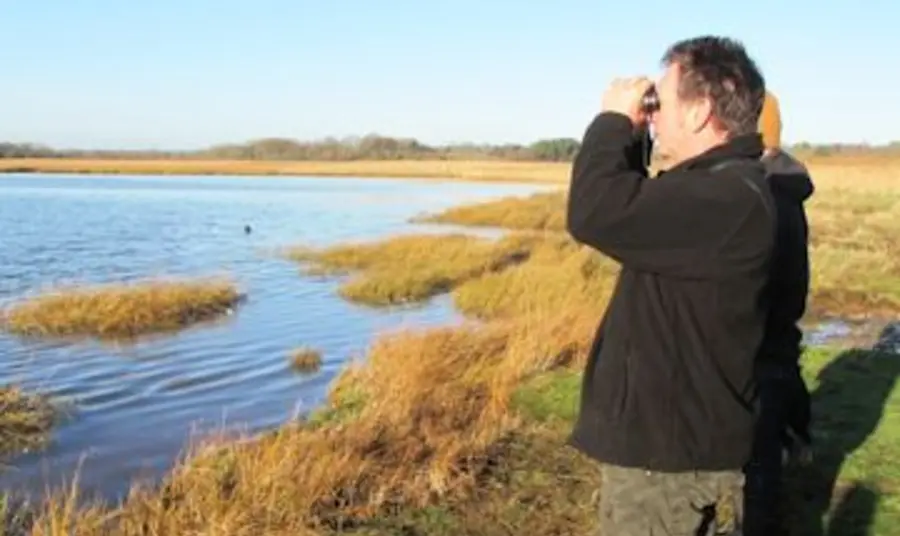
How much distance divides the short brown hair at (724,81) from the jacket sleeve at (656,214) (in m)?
0.18

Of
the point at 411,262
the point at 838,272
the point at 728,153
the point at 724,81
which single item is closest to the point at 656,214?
the point at 728,153

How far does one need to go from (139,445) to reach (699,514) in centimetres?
774

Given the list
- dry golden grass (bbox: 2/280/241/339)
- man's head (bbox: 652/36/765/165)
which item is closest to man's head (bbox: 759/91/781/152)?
man's head (bbox: 652/36/765/165)

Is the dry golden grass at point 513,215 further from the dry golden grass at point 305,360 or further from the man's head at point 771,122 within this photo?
the man's head at point 771,122

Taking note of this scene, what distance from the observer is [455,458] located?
623 cm

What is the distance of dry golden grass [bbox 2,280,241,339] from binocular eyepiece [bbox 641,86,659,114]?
14.0 meters

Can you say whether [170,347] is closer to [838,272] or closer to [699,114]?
[838,272]

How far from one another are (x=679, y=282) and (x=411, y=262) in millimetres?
20445

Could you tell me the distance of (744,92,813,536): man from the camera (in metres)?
4.78

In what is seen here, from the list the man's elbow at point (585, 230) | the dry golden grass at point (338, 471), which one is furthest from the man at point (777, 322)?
the man's elbow at point (585, 230)

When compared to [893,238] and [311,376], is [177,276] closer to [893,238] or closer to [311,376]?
[311,376]

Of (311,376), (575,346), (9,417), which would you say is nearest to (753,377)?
(575,346)

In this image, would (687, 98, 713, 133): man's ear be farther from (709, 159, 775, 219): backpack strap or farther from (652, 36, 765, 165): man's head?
(709, 159, 775, 219): backpack strap

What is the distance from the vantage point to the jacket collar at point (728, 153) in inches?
98.1
